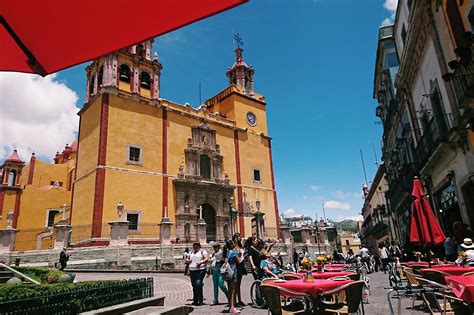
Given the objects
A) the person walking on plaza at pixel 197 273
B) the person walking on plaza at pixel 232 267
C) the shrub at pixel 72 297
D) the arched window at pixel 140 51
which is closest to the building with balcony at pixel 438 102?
the person walking on plaza at pixel 232 267

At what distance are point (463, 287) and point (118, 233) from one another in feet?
57.3

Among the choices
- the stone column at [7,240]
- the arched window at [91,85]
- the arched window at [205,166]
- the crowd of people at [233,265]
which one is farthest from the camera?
the arched window at [205,166]

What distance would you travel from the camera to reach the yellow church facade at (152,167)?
22.0m

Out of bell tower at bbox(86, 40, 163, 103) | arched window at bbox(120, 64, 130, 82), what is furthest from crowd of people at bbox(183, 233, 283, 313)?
arched window at bbox(120, 64, 130, 82)

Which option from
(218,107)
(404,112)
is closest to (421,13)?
(404,112)

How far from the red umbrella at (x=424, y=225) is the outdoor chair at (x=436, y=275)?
2241 mm

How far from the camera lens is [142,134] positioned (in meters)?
24.8

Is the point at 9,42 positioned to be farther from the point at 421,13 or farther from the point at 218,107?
the point at 218,107

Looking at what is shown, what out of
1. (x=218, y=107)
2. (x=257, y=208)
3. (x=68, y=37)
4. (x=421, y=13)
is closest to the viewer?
(x=68, y=37)

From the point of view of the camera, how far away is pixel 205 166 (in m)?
28.3

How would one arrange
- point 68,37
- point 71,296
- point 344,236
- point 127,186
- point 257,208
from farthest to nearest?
1. point 344,236
2. point 257,208
3. point 127,186
4. point 71,296
5. point 68,37

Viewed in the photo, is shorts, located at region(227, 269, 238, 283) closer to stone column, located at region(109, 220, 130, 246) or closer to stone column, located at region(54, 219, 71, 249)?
stone column, located at region(109, 220, 130, 246)

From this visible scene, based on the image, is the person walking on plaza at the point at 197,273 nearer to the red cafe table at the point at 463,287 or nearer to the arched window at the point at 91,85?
the red cafe table at the point at 463,287

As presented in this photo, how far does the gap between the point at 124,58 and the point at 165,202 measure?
11.9 m
